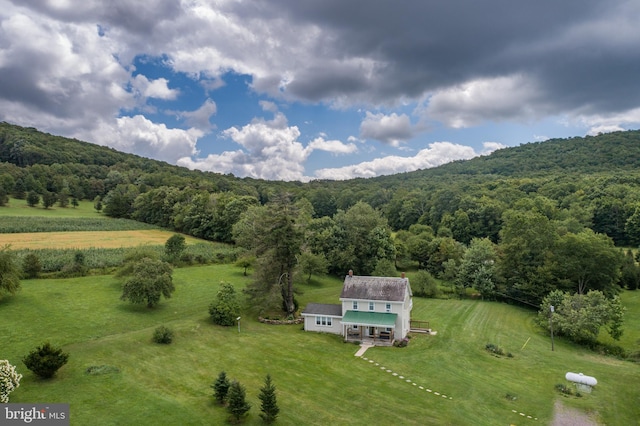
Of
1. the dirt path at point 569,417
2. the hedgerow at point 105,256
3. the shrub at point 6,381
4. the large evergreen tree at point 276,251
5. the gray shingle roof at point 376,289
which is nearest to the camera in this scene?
the shrub at point 6,381

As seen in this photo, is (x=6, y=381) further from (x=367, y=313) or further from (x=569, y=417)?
(x=569, y=417)

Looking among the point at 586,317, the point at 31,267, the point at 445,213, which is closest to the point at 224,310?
the point at 31,267

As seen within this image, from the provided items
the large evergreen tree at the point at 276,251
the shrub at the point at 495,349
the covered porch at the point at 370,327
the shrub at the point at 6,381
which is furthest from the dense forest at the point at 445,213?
the shrub at the point at 6,381

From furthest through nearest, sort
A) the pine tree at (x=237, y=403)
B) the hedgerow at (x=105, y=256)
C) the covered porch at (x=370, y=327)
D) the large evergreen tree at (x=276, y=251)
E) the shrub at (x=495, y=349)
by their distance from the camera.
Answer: the hedgerow at (x=105, y=256)
the large evergreen tree at (x=276, y=251)
the covered porch at (x=370, y=327)
the shrub at (x=495, y=349)
the pine tree at (x=237, y=403)

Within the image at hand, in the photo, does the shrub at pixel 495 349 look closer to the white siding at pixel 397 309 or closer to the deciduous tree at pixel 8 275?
the white siding at pixel 397 309

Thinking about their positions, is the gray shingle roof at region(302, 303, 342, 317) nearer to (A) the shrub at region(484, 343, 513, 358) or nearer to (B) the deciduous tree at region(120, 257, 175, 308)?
(A) the shrub at region(484, 343, 513, 358)

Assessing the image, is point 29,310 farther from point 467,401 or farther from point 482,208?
point 482,208

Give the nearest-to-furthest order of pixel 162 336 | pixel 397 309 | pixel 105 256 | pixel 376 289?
pixel 162 336 → pixel 397 309 → pixel 376 289 → pixel 105 256
